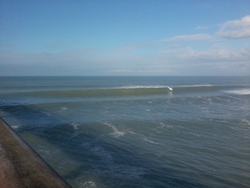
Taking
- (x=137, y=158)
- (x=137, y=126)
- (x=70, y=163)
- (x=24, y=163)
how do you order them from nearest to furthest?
(x=24, y=163) < (x=70, y=163) < (x=137, y=158) < (x=137, y=126)

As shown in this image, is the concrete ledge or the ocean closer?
the concrete ledge

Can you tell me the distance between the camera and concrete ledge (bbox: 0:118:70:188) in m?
3.24

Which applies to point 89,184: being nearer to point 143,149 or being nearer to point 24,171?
point 24,171

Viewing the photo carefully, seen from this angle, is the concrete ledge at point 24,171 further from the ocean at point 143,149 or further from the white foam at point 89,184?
the ocean at point 143,149

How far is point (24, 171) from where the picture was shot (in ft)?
11.8

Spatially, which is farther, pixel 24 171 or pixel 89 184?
pixel 89 184

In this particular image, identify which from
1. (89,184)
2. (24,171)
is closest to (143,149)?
(89,184)

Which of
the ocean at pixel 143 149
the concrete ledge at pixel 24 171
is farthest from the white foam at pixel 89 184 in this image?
the concrete ledge at pixel 24 171

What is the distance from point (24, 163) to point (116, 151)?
16.6 feet

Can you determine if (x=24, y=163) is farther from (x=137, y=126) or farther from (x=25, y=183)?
(x=137, y=126)

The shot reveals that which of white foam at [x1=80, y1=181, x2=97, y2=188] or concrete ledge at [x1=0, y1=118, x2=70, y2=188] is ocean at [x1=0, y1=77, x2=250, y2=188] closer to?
white foam at [x1=80, y1=181, x2=97, y2=188]

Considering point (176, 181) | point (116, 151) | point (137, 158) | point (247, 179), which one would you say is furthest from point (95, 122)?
point (247, 179)

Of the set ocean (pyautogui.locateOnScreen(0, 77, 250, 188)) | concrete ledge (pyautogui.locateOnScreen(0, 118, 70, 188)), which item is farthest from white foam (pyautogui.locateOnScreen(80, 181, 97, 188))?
concrete ledge (pyautogui.locateOnScreen(0, 118, 70, 188))

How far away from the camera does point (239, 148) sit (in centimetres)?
895
